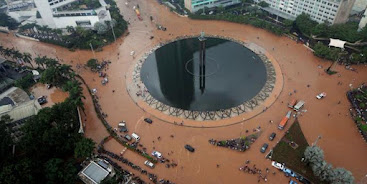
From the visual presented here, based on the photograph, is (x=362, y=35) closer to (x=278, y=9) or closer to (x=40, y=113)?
(x=278, y=9)

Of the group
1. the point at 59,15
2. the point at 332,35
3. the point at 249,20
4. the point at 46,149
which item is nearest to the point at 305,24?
the point at 332,35

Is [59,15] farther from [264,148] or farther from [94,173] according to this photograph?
[264,148]

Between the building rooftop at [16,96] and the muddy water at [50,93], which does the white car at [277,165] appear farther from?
the building rooftop at [16,96]

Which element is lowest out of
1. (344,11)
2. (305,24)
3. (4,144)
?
(4,144)

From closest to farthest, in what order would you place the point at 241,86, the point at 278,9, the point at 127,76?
the point at 241,86, the point at 127,76, the point at 278,9

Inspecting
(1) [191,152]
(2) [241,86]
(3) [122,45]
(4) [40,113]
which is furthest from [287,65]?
(4) [40,113]

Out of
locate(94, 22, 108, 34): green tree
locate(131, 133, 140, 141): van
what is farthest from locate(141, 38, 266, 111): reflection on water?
locate(94, 22, 108, 34): green tree
